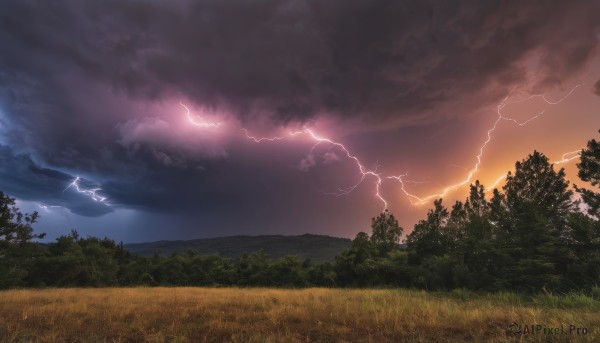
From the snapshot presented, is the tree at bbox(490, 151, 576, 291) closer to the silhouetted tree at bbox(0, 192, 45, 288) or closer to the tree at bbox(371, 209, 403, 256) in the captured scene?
the tree at bbox(371, 209, 403, 256)

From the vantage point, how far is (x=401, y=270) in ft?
98.1

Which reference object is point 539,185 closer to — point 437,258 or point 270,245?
point 437,258

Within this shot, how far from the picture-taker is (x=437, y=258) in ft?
91.5

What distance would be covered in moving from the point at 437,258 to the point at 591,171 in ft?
52.6

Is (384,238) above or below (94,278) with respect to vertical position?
above

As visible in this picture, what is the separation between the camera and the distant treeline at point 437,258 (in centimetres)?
1853

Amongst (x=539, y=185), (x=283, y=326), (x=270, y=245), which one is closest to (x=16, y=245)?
(x=283, y=326)

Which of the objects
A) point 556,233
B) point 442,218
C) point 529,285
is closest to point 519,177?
point 442,218

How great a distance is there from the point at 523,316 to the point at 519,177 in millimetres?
33449

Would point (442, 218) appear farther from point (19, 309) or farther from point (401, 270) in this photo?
point (19, 309)

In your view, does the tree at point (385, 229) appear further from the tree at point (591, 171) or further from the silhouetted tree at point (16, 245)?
the silhouetted tree at point (16, 245)

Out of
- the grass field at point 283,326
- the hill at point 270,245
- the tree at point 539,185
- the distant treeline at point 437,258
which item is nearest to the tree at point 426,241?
the distant treeline at point 437,258

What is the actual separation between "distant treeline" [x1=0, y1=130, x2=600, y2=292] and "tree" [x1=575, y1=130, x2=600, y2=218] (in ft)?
0.23

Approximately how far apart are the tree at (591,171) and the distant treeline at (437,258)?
7 cm
